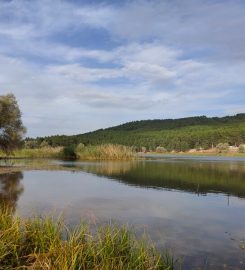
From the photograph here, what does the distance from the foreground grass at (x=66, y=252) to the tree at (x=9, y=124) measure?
159 ft

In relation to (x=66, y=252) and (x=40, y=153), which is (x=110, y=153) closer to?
(x=40, y=153)

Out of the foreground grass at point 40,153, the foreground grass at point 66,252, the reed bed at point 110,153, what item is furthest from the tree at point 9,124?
the foreground grass at point 66,252

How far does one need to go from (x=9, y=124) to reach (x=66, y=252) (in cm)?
5220

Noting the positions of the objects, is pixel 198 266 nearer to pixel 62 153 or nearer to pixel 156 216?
pixel 156 216

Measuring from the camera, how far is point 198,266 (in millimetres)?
12008

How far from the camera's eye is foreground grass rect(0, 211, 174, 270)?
8930 mm

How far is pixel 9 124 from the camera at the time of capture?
193 feet

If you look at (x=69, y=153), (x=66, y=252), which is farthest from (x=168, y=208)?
(x=69, y=153)

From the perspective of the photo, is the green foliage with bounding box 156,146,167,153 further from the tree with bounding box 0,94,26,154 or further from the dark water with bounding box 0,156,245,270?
the dark water with bounding box 0,156,245,270

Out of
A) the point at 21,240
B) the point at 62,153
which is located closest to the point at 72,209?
the point at 21,240

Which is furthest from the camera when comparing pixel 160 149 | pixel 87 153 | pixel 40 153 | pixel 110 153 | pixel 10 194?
pixel 160 149

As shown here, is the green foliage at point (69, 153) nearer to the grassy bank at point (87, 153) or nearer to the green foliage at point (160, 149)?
the grassy bank at point (87, 153)

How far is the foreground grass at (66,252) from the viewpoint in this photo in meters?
8.93

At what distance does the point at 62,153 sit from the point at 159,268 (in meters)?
87.1
